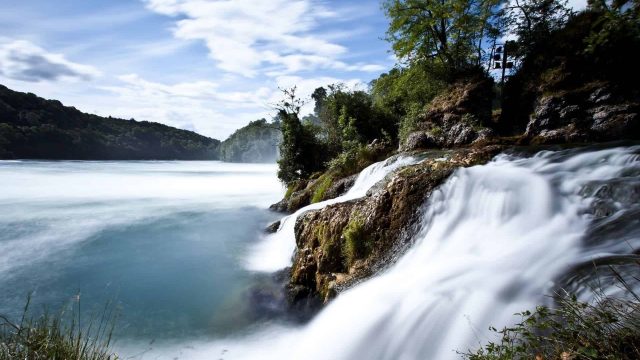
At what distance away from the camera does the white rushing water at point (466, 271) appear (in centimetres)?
448

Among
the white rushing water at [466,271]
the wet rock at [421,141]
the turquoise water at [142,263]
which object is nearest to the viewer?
the white rushing water at [466,271]

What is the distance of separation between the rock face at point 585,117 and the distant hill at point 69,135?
91139 millimetres

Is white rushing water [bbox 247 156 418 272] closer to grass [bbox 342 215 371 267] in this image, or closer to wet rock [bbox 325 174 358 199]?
wet rock [bbox 325 174 358 199]

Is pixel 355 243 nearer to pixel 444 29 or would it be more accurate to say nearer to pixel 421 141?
pixel 421 141

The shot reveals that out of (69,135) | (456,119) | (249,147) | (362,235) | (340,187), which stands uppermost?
(69,135)

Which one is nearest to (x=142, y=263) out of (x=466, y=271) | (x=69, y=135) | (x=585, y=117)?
(x=466, y=271)

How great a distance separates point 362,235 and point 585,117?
860 centimetres

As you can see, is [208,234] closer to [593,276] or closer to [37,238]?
[37,238]

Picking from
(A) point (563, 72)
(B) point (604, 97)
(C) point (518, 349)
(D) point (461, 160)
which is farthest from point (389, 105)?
(C) point (518, 349)

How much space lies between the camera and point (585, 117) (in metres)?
10.7

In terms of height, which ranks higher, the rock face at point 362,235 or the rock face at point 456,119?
the rock face at point 456,119

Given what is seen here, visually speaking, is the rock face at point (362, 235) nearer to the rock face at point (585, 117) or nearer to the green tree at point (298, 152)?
the rock face at point (585, 117)

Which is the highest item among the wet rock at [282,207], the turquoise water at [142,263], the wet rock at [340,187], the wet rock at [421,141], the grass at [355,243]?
the wet rock at [421,141]

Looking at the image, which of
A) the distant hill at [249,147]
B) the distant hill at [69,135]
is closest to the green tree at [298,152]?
the distant hill at [69,135]
